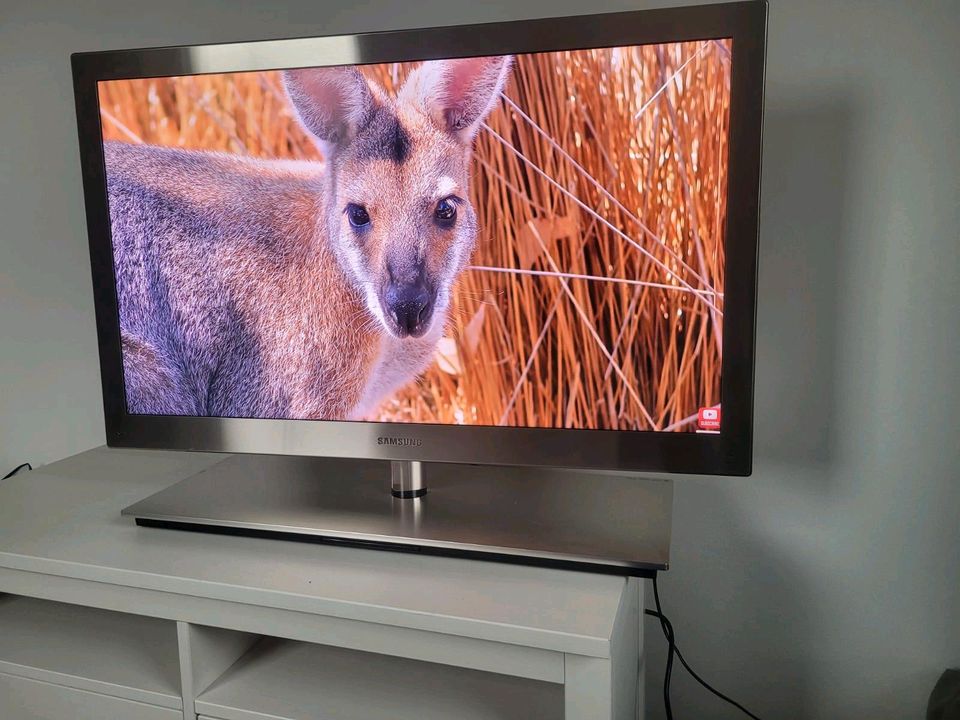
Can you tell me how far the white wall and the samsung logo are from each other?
0.52 metres

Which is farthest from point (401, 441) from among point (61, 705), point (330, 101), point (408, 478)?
point (61, 705)

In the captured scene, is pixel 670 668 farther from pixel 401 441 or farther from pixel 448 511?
pixel 401 441

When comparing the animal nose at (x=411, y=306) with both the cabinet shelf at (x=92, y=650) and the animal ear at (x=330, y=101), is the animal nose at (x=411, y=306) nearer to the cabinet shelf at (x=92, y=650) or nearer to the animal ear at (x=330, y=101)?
the animal ear at (x=330, y=101)

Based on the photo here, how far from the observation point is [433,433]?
117 cm

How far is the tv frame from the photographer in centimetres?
100

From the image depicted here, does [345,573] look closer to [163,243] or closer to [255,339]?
[255,339]

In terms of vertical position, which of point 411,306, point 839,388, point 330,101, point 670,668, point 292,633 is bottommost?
point 670,668

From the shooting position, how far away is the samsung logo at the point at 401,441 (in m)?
1.17

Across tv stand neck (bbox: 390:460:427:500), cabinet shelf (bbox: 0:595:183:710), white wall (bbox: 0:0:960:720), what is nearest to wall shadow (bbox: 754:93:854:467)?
white wall (bbox: 0:0:960:720)

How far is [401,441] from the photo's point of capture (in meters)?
1.18

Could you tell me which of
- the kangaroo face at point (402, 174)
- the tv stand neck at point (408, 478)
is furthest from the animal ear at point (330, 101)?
the tv stand neck at point (408, 478)

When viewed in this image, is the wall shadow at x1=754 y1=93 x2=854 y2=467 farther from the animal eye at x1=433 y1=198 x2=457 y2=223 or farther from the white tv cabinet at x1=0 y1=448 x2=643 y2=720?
the animal eye at x1=433 y1=198 x2=457 y2=223

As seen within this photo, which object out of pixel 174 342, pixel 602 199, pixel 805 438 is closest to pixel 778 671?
pixel 805 438

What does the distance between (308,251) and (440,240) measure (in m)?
0.21
